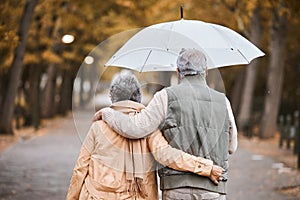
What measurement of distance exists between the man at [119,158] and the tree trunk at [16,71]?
18364 millimetres

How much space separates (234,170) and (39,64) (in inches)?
687

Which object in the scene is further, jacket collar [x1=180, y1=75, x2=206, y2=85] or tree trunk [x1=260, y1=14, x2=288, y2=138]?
tree trunk [x1=260, y1=14, x2=288, y2=138]

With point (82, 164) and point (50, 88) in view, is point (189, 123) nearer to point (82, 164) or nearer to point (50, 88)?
point (82, 164)

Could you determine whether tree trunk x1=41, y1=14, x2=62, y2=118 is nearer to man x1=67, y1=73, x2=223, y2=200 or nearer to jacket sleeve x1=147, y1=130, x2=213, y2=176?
man x1=67, y1=73, x2=223, y2=200

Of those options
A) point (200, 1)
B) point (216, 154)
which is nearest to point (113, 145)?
point (216, 154)

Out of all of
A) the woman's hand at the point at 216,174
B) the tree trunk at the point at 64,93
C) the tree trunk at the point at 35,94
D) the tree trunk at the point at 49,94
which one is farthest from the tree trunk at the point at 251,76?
the woman's hand at the point at 216,174

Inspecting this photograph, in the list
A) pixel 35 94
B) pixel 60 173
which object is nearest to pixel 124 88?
pixel 60 173

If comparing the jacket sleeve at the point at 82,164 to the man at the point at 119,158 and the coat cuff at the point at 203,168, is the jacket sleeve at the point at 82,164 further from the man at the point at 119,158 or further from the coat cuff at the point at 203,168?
the coat cuff at the point at 203,168

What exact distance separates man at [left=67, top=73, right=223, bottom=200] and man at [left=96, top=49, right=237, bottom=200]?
3.7 inches

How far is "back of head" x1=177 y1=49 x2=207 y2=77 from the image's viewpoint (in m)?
5.79

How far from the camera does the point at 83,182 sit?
5.93m

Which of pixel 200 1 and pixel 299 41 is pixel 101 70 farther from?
pixel 299 41

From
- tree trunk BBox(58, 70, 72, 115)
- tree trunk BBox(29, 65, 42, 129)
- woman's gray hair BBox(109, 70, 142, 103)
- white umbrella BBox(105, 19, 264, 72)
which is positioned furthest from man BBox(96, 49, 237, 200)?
tree trunk BBox(58, 70, 72, 115)

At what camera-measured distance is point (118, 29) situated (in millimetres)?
38031
